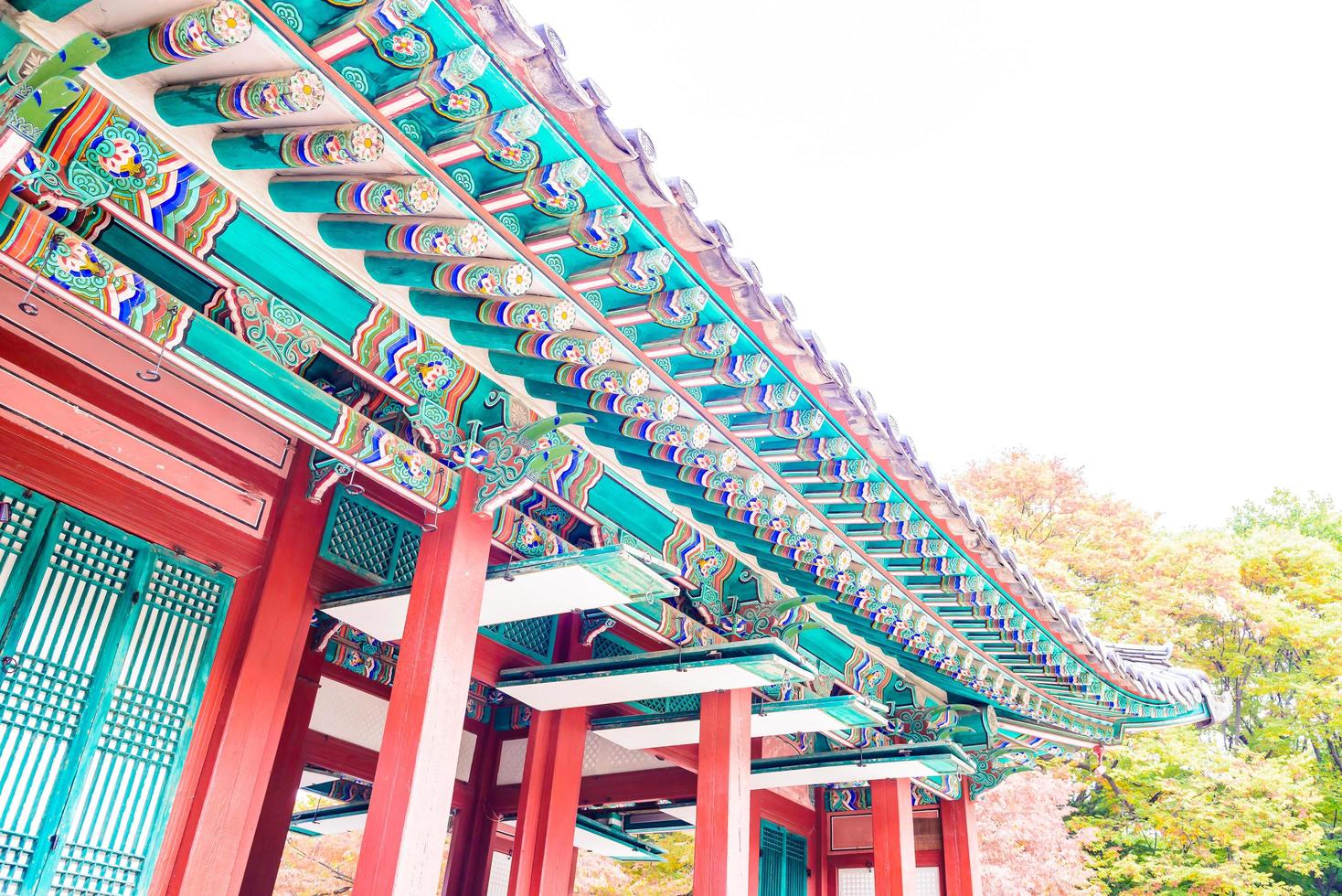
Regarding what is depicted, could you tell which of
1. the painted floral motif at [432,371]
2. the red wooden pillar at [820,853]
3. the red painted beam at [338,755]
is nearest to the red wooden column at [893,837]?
the red wooden pillar at [820,853]

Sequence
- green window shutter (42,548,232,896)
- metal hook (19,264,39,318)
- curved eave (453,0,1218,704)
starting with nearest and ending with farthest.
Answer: curved eave (453,0,1218,704)
metal hook (19,264,39,318)
green window shutter (42,548,232,896)

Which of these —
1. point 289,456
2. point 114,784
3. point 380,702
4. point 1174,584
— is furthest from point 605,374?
point 1174,584

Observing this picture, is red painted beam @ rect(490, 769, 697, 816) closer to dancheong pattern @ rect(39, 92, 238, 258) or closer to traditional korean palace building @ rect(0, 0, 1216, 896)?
traditional korean palace building @ rect(0, 0, 1216, 896)

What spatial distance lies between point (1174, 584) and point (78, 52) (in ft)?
63.4

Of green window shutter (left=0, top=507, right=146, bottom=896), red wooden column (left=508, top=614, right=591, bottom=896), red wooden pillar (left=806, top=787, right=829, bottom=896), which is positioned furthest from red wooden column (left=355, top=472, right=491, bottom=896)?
red wooden pillar (left=806, top=787, right=829, bottom=896)

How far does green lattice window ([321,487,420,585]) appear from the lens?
4961 mm

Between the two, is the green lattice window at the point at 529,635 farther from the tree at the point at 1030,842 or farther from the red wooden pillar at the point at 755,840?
the tree at the point at 1030,842

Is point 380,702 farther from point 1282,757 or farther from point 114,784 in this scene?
point 1282,757

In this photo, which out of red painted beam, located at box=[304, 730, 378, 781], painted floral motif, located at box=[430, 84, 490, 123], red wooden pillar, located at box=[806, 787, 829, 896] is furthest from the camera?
red wooden pillar, located at box=[806, 787, 829, 896]

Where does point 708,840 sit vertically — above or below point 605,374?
below

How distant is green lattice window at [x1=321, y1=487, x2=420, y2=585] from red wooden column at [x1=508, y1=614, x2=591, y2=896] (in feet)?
4.67

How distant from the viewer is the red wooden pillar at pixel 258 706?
3986mm

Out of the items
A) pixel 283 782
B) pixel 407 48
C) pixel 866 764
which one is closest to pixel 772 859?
pixel 866 764

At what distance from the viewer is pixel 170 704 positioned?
4.05m
